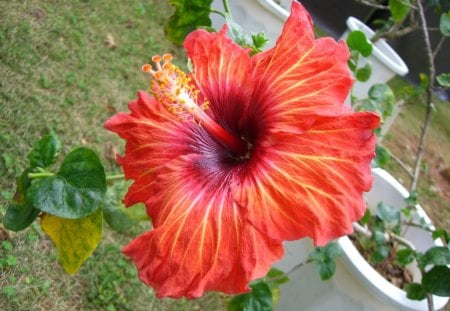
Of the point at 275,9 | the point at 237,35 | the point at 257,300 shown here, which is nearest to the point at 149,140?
the point at 237,35

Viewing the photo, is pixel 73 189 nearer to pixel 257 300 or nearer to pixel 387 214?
pixel 257 300

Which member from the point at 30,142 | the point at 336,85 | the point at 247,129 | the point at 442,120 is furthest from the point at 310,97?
the point at 442,120

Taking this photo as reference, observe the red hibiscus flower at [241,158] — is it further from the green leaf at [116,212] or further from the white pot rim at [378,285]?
the white pot rim at [378,285]

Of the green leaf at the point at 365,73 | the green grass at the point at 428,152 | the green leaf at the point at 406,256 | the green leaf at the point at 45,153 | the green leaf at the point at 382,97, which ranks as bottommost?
the green grass at the point at 428,152

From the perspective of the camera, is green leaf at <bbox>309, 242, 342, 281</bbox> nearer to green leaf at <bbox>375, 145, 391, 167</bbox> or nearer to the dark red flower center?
green leaf at <bbox>375, 145, 391, 167</bbox>

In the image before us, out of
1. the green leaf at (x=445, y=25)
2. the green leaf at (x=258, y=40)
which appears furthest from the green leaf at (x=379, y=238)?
the green leaf at (x=258, y=40)

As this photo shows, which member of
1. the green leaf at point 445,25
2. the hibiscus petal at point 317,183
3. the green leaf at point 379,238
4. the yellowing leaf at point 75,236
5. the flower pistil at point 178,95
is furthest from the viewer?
the green leaf at point 379,238
